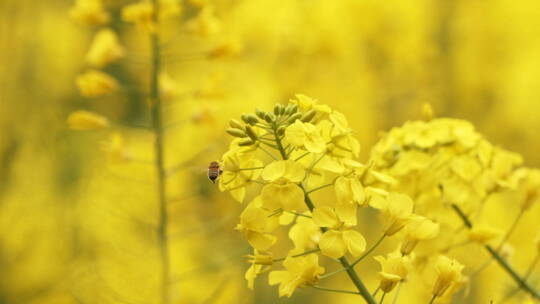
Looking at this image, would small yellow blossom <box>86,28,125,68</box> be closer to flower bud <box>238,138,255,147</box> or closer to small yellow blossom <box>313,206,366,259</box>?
flower bud <box>238,138,255,147</box>

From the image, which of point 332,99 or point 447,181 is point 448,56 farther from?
point 447,181

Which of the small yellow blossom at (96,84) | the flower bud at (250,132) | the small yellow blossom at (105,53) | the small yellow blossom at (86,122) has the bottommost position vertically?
the flower bud at (250,132)

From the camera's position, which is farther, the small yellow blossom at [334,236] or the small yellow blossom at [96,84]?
the small yellow blossom at [96,84]

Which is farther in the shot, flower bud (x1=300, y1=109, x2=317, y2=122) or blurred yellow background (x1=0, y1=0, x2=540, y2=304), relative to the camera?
blurred yellow background (x1=0, y1=0, x2=540, y2=304)

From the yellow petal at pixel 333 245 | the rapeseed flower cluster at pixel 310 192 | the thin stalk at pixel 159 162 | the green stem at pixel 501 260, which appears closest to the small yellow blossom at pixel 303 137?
the rapeseed flower cluster at pixel 310 192

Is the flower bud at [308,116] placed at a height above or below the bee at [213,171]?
above

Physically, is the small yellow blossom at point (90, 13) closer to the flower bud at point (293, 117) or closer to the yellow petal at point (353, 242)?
the flower bud at point (293, 117)

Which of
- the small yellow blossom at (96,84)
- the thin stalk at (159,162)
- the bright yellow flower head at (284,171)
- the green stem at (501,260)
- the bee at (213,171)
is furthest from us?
the small yellow blossom at (96,84)

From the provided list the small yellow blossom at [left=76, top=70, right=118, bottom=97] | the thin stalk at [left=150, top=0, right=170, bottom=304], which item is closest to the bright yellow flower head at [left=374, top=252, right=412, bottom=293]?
the thin stalk at [left=150, top=0, right=170, bottom=304]
